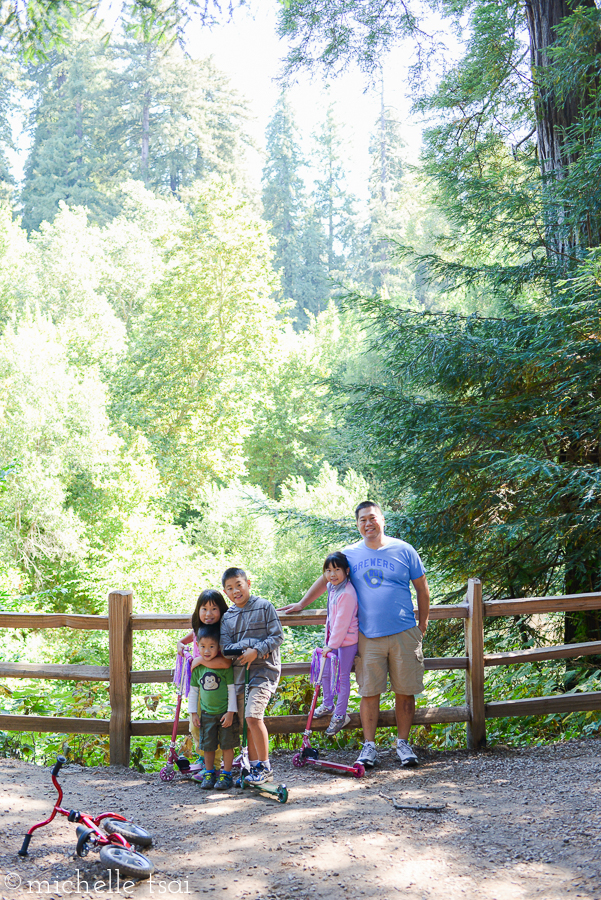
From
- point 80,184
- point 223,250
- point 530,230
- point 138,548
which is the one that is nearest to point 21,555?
point 138,548

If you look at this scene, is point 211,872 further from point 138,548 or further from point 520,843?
point 138,548

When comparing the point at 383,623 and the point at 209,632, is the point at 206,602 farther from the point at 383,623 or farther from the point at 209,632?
the point at 383,623

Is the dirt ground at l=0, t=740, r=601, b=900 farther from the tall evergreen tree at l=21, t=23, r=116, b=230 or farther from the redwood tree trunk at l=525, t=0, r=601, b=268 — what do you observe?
the tall evergreen tree at l=21, t=23, r=116, b=230

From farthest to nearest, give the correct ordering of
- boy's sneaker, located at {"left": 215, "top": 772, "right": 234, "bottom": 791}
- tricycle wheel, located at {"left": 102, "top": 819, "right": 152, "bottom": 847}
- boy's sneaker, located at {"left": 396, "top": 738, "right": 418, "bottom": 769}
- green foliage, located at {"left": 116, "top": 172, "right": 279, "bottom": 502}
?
green foliage, located at {"left": 116, "top": 172, "right": 279, "bottom": 502}
boy's sneaker, located at {"left": 396, "top": 738, "right": 418, "bottom": 769}
boy's sneaker, located at {"left": 215, "top": 772, "right": 234, "bottom": 791}
tricycle wheel, located at {"left": 102, "top": 819, "right": 152, "bottom": 847}

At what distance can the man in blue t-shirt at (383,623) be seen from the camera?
14.5ft

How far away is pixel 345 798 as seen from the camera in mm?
3928

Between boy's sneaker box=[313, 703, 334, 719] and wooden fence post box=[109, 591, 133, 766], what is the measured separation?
3.86 feet

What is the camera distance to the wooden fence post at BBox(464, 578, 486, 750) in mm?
4816

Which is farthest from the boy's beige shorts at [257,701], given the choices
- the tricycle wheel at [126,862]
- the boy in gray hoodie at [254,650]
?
the tricycle wheel at [126,862]

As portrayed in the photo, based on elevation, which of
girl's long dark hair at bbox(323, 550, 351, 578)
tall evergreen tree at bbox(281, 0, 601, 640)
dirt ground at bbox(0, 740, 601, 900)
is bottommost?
dirt ground at bbox(0, 740, 601, 900)

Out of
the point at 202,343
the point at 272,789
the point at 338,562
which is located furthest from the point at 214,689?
the point at 202,343

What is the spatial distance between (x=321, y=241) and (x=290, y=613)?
46.5 metres

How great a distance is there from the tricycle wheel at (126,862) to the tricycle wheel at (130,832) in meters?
0.17

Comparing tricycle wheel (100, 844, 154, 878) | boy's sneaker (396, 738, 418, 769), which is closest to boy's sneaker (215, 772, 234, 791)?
boy's sneaker (396, 738, 418, 769)
